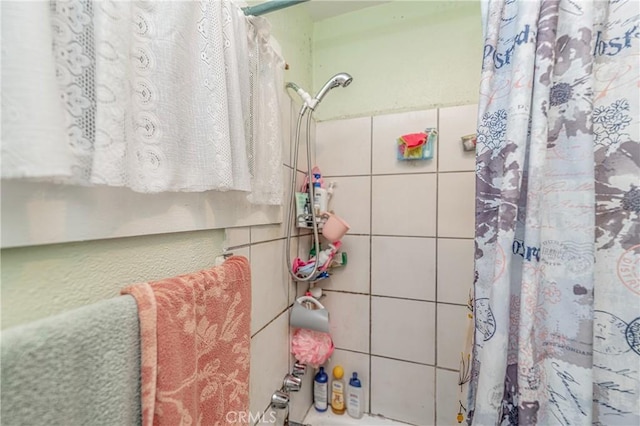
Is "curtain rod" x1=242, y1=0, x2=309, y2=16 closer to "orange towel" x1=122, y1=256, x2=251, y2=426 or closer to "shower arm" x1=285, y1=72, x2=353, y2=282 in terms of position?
"shower arm" x1=285, y1=72, x2=353, y2=282

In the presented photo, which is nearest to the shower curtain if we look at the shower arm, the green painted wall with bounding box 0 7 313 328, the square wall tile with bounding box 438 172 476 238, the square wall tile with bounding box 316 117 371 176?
the square wall tile with bounding box 438 172 476 238

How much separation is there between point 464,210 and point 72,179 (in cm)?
118

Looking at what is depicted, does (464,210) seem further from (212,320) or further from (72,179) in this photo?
(72,179)

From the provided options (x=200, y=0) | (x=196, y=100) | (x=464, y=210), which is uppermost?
(x=200, y=0)

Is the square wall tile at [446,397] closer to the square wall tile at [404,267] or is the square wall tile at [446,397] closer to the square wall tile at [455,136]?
the square wall tile at [404,267]

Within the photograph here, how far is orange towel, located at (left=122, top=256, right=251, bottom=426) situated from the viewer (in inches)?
15.4

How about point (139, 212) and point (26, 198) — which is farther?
point (139, 212)

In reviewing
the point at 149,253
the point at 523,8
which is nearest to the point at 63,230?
the point at 149,253

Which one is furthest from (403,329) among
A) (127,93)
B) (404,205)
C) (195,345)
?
(127,93)

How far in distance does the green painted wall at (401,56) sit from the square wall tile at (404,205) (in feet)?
1.11

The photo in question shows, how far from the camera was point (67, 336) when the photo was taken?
0.31 meters

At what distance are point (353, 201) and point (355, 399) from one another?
3.04ft

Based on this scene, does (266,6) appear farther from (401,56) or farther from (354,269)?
(354,269)

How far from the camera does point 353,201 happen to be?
4.08 ft
